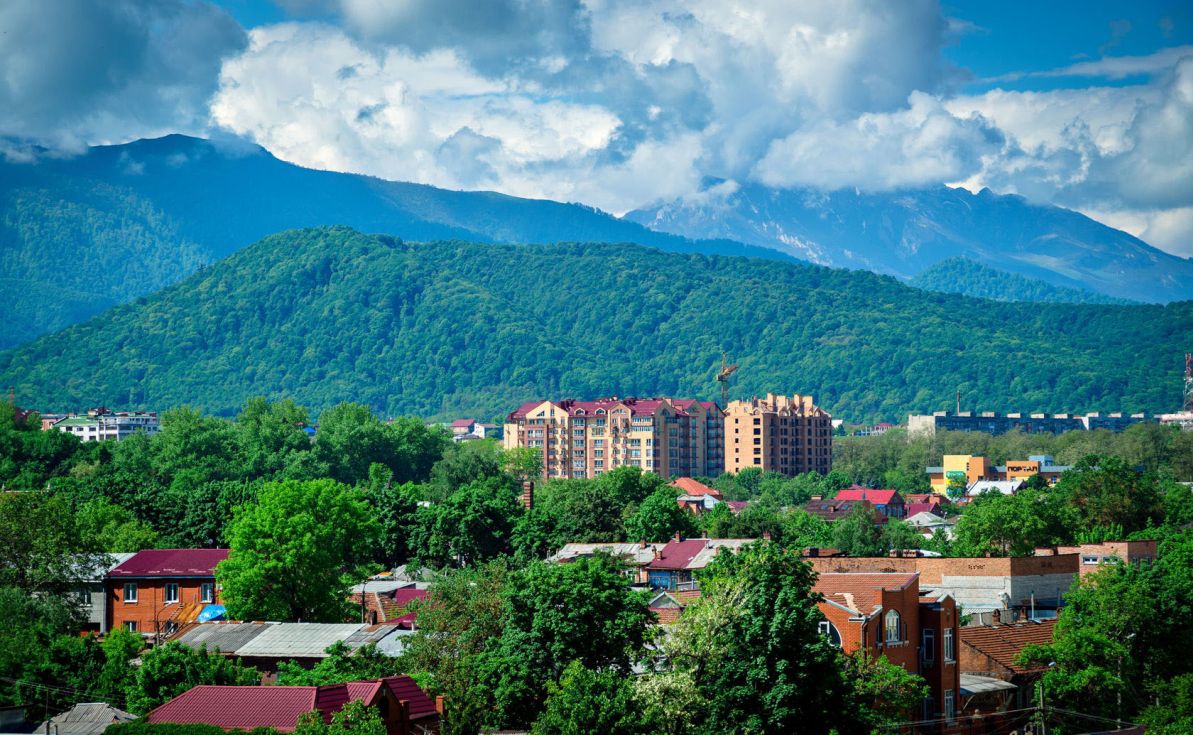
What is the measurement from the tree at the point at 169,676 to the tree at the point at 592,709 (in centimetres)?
1026

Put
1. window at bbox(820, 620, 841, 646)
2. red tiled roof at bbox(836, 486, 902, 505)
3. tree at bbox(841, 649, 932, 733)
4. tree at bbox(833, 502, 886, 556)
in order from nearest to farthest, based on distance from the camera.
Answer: tree at bbox(841, 649, 932, 733) → window at bbox(820, 620, 841, 646) → tree at bbox(833, 502, 886, 556) → red tiled roof at bbox(836, 486, 902, 505)

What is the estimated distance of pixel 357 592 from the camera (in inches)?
2746

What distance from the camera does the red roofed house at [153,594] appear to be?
65.4 meters

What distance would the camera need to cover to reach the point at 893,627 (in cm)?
4562

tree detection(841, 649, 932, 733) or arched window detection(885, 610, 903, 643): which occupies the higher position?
arched window detection(885, 610, 903, 643)

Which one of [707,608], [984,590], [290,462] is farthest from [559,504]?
[707,608]

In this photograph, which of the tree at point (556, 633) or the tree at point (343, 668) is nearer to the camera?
the tree at point (556, 633)

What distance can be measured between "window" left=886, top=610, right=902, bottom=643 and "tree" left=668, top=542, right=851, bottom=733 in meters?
5.02

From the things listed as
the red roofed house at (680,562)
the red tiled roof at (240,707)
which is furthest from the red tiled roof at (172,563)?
the red tiled roof at (240,707)

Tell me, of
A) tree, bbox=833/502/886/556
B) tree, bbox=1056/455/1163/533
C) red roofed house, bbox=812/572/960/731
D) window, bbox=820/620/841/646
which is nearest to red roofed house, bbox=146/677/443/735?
window, bbox=820/620/841/646

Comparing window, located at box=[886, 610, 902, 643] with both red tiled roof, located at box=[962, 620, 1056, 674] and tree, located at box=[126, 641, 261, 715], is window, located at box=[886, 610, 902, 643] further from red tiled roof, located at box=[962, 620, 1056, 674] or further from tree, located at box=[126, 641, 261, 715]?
tree, located at box=[126, 641, 261, 715]

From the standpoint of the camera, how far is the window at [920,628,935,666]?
46281 mm

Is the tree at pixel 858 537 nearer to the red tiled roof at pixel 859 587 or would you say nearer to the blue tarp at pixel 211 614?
the blue tarp at pixel 211 614

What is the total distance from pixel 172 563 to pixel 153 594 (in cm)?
195
